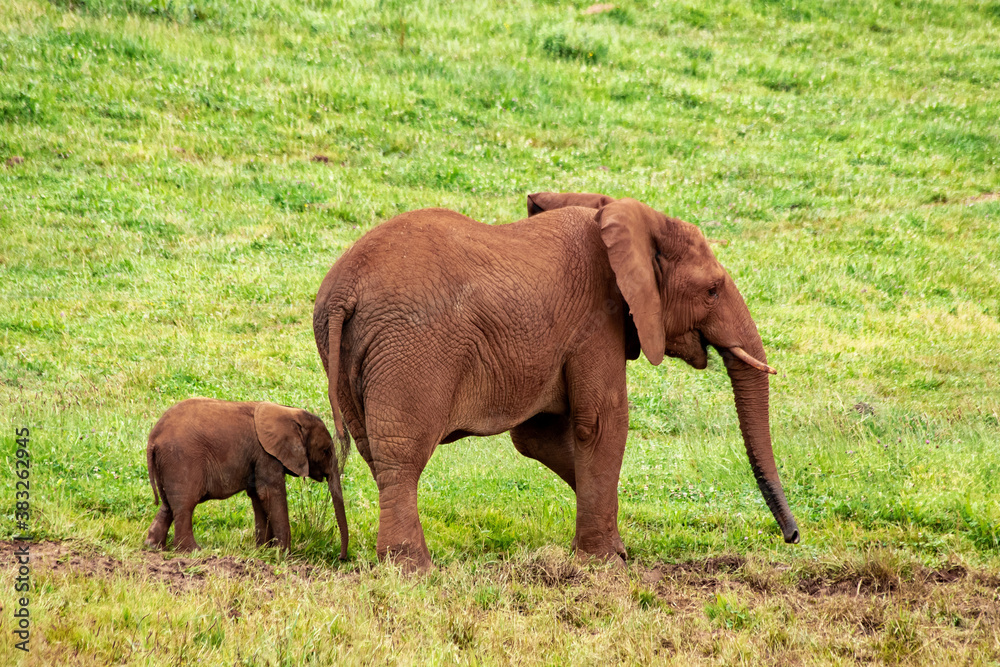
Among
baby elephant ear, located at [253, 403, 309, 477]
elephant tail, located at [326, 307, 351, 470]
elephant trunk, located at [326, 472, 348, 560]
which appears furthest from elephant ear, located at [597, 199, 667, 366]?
baby elephant ear, located at [253, 403, 309, 477]

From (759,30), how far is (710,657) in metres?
25.0

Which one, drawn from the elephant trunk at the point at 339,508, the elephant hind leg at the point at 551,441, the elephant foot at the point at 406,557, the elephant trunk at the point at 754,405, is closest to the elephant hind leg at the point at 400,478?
the elephant foot at the point at 406,557

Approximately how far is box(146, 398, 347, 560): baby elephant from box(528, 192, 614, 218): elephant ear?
2.52 m

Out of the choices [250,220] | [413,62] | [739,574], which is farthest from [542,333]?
[413,62]

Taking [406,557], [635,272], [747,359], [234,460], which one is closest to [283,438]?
[234,460]

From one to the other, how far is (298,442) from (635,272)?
2728 millimetres

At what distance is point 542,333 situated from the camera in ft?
23.7

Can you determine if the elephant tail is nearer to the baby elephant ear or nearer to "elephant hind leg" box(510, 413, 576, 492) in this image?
the baby elephant ear

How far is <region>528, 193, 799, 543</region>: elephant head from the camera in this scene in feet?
24.1

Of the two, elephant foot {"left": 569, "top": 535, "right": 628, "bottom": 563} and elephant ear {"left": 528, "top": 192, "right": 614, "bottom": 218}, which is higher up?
elephant ear {"left": 528, "top": 192, "right": 614, "bottom": 218}

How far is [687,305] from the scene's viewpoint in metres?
7.86

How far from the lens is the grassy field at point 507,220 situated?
20.0 ft

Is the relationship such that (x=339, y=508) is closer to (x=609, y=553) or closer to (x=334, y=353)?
(x=334, y=353)

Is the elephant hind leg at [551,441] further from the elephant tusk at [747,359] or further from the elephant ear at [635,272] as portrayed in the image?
the elephant tusk at [747,359]
